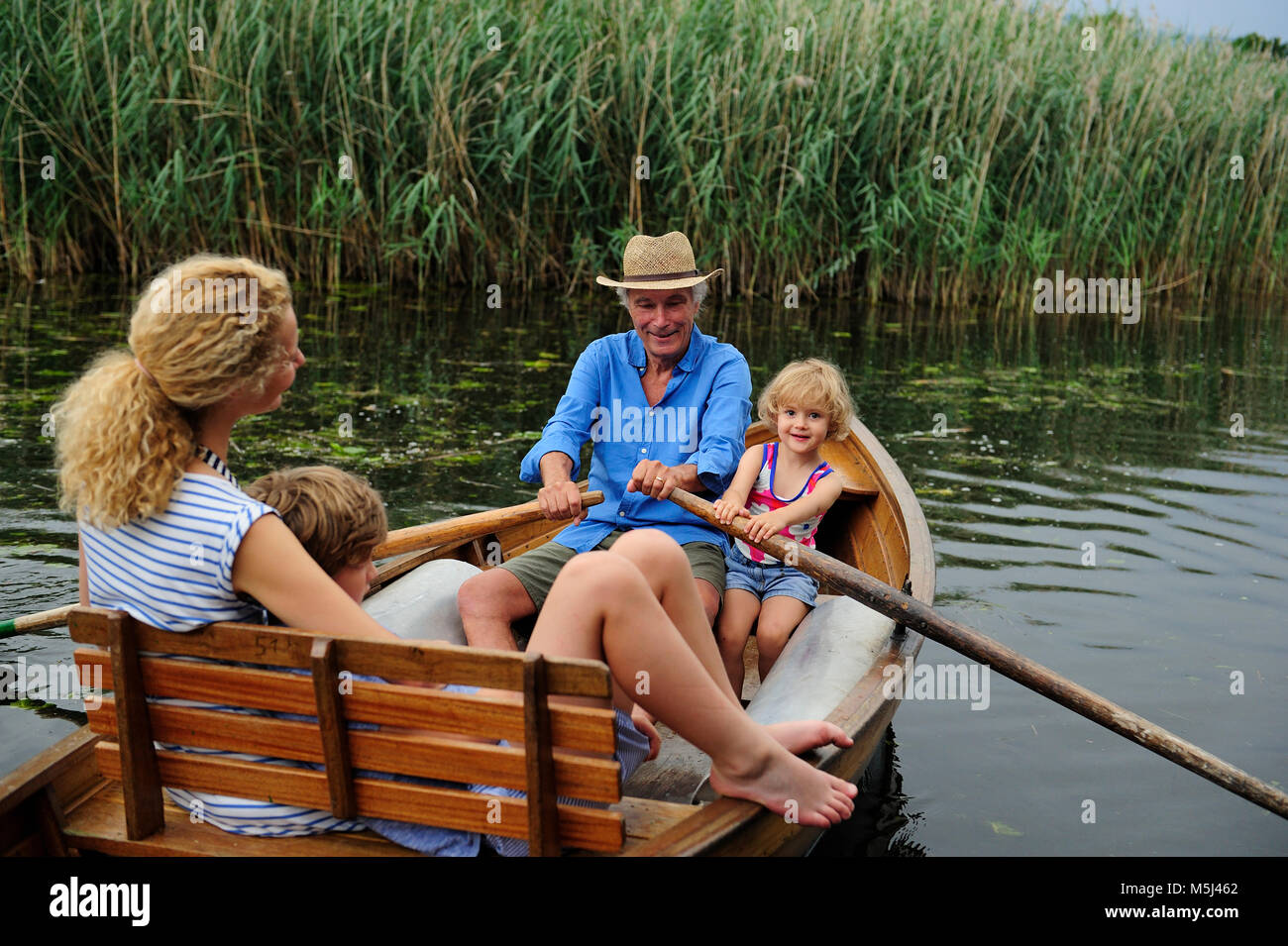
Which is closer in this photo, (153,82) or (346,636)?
(346,636)

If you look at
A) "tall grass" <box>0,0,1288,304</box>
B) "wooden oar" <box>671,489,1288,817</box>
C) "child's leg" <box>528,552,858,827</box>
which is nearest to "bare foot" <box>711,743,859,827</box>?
"child's leg" <box>528,552,858,827</box>

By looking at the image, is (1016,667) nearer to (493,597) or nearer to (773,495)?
(773,495)

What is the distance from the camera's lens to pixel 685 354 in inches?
155

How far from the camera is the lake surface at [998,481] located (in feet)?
12.4

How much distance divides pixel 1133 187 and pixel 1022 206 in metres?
1.19

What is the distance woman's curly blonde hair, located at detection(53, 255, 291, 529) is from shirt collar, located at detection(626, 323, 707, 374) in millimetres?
1829

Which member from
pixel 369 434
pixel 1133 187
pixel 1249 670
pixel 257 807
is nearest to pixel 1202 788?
pixel 1249 670

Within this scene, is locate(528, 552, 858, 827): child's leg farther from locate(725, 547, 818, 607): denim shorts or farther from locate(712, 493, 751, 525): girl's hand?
locate(725, 547, 818, 607): denim shorts

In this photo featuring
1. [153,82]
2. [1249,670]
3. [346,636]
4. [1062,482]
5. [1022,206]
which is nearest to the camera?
[346,636]

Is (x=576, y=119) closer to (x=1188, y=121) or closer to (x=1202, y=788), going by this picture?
(x=1188, y=121)

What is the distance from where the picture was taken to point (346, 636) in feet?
7.20

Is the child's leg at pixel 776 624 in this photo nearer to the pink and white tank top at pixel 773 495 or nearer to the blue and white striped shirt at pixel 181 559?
the pink and white tank top at pixel 773 495

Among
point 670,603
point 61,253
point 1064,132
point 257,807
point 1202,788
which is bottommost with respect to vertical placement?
point 1202,788

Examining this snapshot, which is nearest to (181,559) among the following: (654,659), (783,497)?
(654,659)
